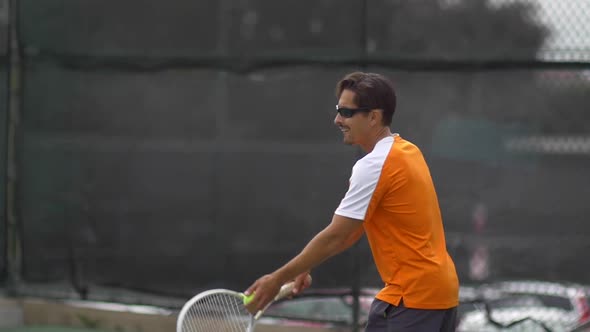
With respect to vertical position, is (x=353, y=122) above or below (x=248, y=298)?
above

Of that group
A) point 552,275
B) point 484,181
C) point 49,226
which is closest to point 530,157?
point 484,181

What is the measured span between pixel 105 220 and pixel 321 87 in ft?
5.34

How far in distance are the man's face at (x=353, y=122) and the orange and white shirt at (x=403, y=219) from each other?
0.08 meters

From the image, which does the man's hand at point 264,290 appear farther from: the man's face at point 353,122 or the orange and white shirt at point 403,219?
the man's face at point 353,122

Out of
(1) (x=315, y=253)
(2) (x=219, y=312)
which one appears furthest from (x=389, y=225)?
(2) (x=219, y=312)

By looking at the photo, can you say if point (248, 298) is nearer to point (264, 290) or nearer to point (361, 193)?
point (264, 290)

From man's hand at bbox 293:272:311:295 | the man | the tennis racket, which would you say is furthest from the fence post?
the man

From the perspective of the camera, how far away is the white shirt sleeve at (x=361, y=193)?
133 inches

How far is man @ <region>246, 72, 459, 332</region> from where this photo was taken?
3385 millimetres

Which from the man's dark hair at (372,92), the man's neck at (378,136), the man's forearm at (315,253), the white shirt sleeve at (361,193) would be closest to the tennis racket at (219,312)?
the man's forearm at (315,253)

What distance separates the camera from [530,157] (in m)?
5.69

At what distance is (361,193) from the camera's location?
3.39 m

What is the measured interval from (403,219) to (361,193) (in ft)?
0.60

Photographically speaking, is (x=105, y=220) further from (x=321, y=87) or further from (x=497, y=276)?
(x=497, y=276)
